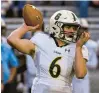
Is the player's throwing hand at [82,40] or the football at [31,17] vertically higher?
the football at [31,17]

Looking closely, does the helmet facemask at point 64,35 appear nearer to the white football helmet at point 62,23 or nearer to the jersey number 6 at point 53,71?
the white football helmet at point 62,23

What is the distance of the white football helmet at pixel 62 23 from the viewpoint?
198 inches

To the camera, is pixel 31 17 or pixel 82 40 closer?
A: pixel 82 40

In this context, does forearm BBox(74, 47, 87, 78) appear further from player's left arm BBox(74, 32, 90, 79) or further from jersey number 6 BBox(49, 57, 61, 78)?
jersey number 6 BBox(49, 57, 61, 78)

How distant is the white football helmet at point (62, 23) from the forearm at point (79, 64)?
0.69 ft

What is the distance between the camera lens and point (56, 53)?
501 cm

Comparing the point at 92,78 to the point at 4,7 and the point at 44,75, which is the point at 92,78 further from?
the point at 44,75

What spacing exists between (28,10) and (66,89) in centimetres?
74

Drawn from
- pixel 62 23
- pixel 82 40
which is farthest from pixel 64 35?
pixel 82 40

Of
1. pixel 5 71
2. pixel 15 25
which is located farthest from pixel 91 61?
pixel 15 25

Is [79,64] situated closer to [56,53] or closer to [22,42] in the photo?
[56,53]

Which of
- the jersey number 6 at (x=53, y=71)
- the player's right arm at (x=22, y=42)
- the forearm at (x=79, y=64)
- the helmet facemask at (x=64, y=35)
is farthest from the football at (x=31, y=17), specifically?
the forearm at (x=79, y=64)

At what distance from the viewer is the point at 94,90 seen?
35.1ft

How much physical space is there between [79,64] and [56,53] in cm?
28
